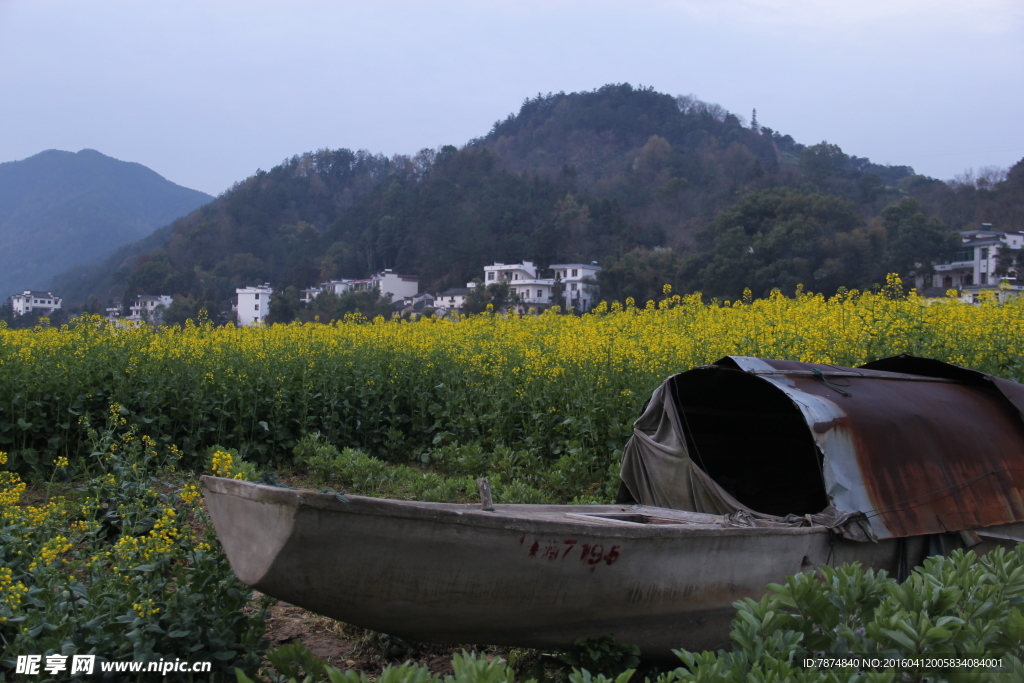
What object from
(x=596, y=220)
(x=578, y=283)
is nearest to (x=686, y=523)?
(x=578, y=283)

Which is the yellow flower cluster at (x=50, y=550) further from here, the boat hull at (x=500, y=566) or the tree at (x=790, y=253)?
the tree at (x=790, y=253)

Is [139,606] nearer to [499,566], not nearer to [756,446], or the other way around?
[499,566]

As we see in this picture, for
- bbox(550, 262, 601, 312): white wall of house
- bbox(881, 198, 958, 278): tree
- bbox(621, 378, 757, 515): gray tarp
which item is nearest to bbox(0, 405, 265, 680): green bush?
bbox(621, 378, 757, 515): gray tarp

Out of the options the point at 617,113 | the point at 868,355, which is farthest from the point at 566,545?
the point at 617,113

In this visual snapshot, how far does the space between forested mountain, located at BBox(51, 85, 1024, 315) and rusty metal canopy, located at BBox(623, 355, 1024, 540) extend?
63.8ft

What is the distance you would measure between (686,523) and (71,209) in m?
120

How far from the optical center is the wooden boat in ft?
9.41

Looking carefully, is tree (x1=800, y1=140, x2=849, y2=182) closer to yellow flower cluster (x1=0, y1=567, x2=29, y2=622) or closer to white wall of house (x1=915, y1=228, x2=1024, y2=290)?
white wall of house (x1=915, y1=228, x2=1024, y2=290)

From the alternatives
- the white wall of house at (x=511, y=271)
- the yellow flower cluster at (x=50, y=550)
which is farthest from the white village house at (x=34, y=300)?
the yellow flower cluster at (x=50, y=550)

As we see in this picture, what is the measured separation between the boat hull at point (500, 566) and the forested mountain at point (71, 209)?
69465mm

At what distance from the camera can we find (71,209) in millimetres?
105562

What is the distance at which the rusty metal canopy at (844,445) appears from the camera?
420cm

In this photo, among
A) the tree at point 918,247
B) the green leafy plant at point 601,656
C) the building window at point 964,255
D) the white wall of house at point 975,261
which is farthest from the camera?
the building window at point 964,255

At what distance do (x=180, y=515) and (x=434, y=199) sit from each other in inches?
2350
